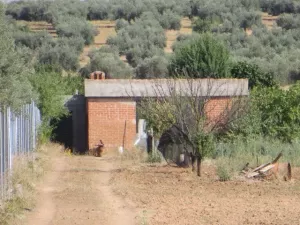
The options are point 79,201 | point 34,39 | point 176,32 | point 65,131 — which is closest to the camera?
point 79,201

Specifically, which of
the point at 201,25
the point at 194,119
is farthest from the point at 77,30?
the point at 194,119

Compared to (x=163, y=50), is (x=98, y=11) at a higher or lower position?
higher

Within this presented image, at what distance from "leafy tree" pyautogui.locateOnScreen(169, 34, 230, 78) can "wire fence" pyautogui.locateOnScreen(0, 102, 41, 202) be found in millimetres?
13999

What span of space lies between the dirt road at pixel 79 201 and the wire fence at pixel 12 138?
842 millimetres

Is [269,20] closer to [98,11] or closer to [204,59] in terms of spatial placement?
[98,11]

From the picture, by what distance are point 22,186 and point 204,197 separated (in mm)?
3731

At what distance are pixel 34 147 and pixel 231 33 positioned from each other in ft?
122

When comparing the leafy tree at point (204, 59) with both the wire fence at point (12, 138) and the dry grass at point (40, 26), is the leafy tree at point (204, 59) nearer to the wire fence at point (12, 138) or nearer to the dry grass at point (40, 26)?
the wire fence at point (12, 138)

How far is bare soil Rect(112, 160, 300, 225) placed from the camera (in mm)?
14263

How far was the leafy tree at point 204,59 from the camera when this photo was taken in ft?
128

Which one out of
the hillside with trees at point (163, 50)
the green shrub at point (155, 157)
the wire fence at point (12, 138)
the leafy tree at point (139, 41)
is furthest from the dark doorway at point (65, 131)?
the leafy tree at point (139, 41)

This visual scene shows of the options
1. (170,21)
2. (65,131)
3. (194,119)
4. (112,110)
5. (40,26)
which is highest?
(170,21)

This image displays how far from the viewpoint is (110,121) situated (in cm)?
3053

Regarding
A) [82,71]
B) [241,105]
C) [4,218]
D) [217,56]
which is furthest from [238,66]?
[4,218]
